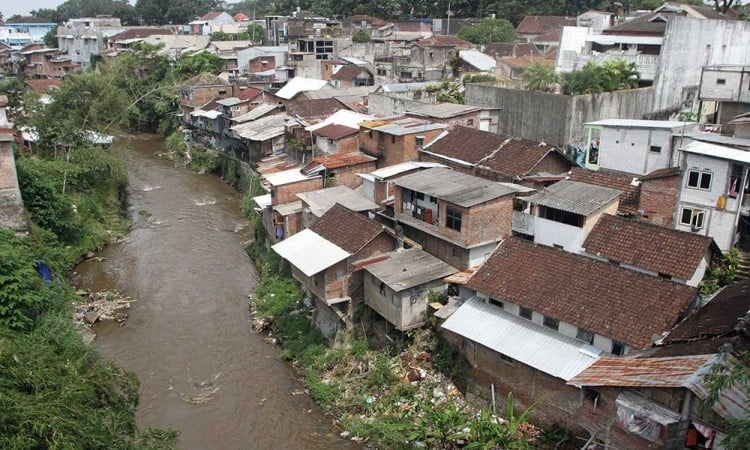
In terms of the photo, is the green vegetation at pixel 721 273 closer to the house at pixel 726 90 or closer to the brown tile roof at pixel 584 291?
the brown tile roof at pixel 584 291

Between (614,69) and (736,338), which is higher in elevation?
(614,69)

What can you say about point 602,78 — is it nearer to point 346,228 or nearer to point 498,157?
point 498,157

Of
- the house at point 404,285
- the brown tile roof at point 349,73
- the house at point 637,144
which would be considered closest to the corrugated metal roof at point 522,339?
the house at point 404,285

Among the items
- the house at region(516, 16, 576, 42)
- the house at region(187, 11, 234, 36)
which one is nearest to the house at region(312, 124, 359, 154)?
the house at region(516, 16, 576, 42)

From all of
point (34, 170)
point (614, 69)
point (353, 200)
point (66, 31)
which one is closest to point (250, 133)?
point (34, 170)

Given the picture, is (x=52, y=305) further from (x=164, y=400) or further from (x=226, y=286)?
(x=226, y=286)
